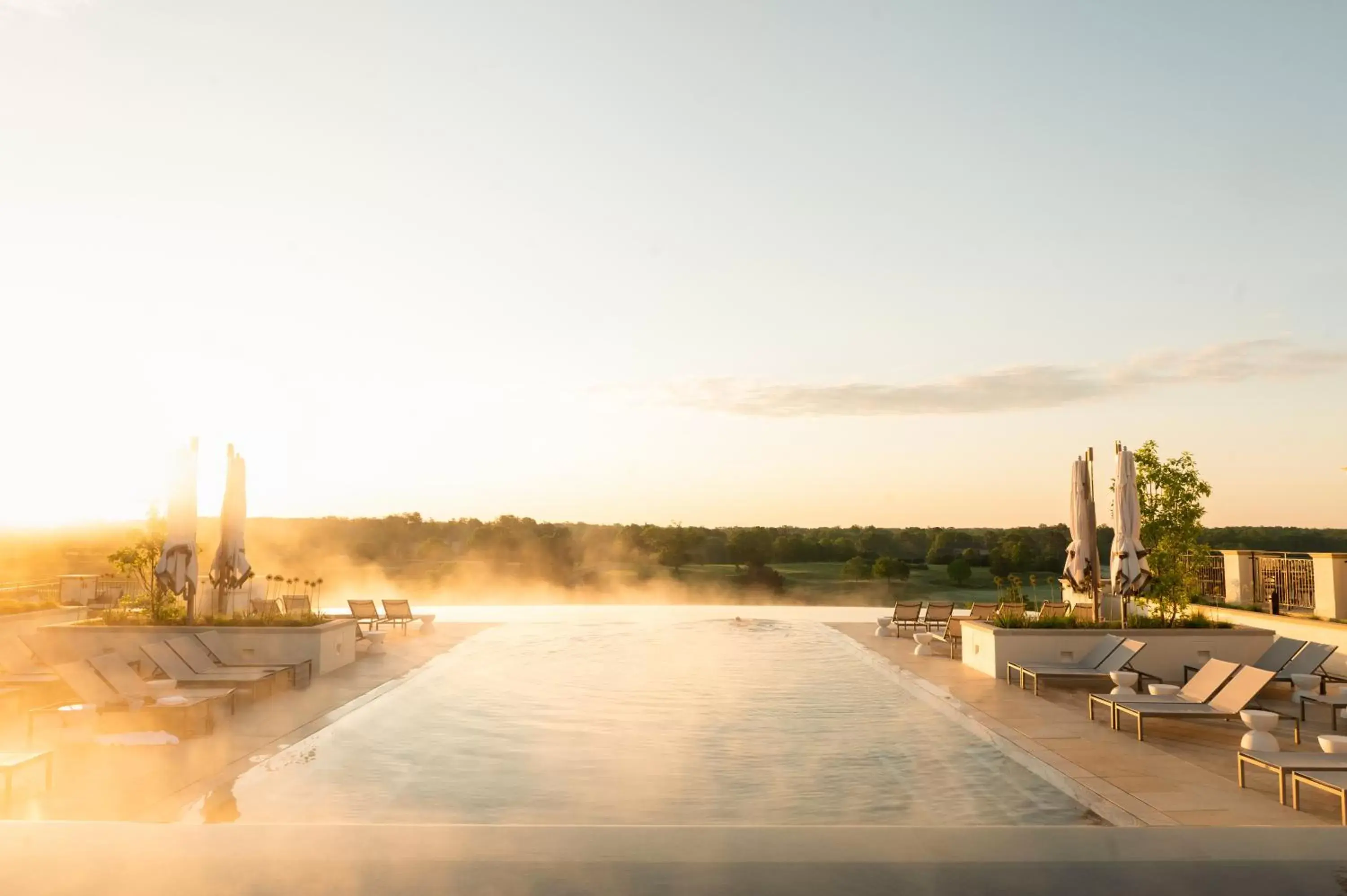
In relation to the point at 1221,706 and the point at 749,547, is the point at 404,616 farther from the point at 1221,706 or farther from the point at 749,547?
the point at 749,547

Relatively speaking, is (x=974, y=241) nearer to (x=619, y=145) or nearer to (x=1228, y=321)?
(x=1228, y=321)

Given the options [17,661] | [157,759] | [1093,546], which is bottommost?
[157,759]

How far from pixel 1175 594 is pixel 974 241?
738 cm

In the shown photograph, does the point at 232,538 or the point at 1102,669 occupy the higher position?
the point at 232,538

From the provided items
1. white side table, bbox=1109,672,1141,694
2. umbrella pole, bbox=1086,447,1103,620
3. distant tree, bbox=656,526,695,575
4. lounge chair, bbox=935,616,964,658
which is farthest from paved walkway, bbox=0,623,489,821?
distant tree, bbox=656,526,695,575

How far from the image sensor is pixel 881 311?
19.4m

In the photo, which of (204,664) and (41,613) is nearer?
(204,664)

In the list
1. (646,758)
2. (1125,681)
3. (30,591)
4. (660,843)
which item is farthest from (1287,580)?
(30,591)

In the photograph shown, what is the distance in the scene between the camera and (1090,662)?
11312mm

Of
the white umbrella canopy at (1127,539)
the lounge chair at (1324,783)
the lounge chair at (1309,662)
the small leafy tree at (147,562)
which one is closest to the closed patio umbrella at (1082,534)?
the white umbrella canopy at (1127,539)

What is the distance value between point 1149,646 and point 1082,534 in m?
2.30

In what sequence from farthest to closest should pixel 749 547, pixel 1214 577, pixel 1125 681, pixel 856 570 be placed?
pixel 749 547
pixel 856 570
pixel 1214 577
pixel 1125 681

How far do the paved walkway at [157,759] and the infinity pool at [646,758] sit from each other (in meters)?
0.27

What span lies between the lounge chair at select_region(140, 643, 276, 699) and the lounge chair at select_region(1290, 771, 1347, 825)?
951 cm
